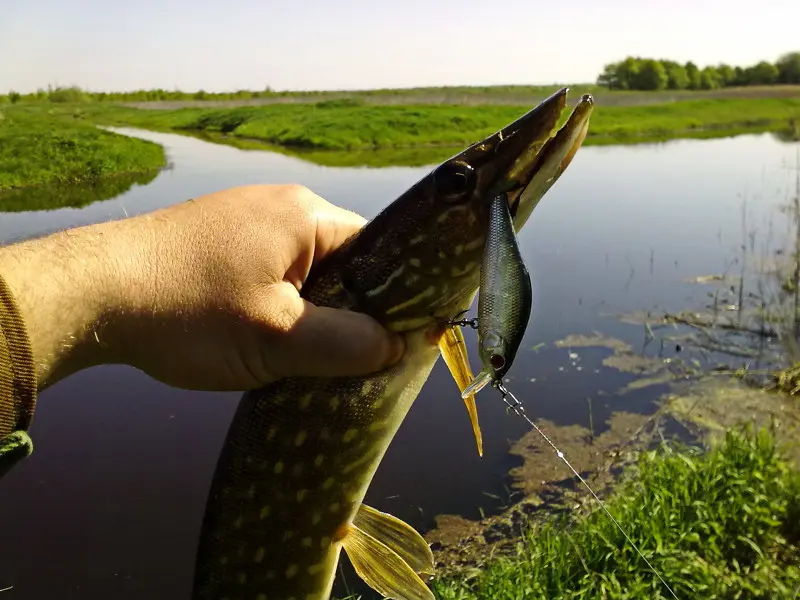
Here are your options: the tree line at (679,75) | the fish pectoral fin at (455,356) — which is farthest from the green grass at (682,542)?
the tree line at (679,75)

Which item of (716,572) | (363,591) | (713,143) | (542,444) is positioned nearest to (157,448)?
(363,591)

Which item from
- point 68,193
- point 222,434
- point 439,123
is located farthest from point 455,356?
point 439,123

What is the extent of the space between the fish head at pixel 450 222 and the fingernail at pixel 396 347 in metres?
0.02

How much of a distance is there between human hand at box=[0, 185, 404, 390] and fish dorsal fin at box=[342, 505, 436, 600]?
585mm

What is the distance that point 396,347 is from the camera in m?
1.81

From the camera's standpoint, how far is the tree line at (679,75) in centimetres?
5878

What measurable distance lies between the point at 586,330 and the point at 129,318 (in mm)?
7138

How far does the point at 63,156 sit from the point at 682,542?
2038 cm

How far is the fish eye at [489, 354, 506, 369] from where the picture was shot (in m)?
1.35

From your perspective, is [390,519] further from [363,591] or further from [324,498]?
[363,591]

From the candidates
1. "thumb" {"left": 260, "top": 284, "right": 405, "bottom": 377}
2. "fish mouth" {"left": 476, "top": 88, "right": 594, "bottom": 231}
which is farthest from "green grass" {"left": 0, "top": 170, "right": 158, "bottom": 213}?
"fish mouth" {"left": 476, "top": 88, "right": 594, "bottom": 231}

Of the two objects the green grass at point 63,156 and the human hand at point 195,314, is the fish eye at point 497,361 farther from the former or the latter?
the green grass at point 63,156

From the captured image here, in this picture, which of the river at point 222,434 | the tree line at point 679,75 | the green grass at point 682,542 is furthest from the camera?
the tree line at point 679,75

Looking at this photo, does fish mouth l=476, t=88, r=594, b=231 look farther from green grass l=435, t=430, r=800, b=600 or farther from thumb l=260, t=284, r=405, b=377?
green grass l=435, t=430, r=800, b=600
